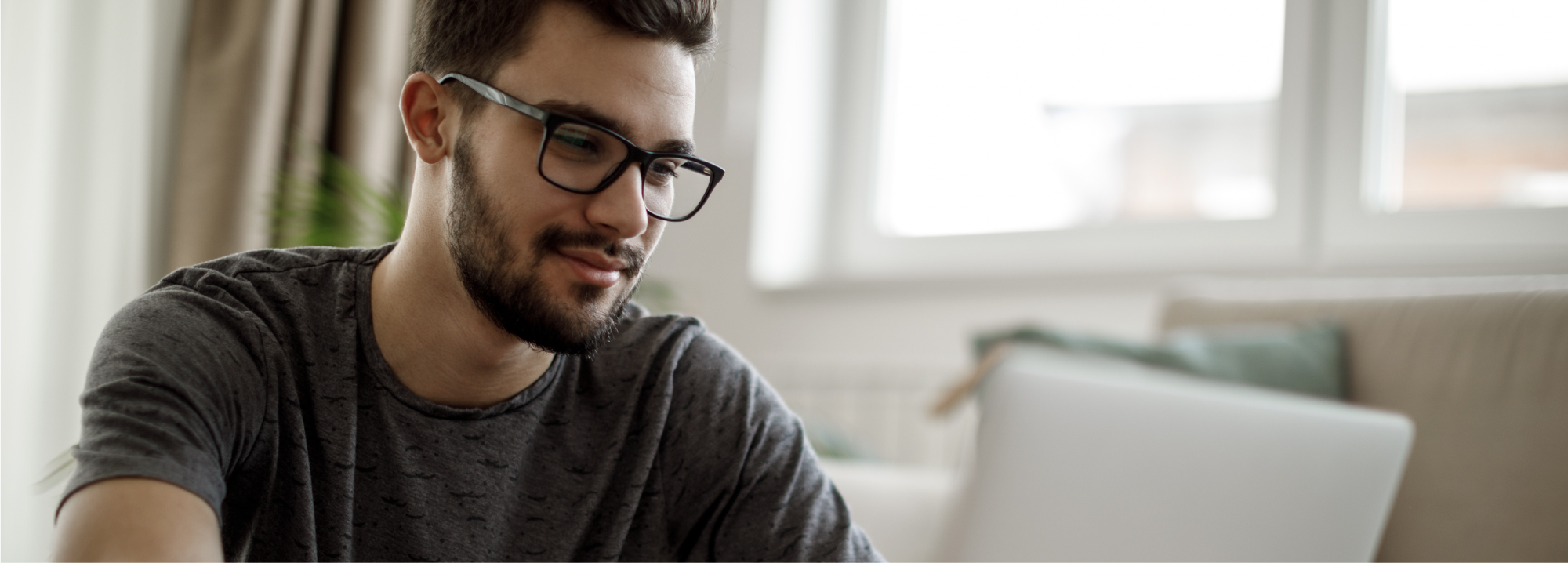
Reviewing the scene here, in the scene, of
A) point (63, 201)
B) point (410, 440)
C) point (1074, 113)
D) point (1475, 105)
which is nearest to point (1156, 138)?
point (1074, 113)

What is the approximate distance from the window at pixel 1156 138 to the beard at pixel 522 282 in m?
1.75

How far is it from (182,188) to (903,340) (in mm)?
1613

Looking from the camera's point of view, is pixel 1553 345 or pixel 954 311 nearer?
pixel 1553 345

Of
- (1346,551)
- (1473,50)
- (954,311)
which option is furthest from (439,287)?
(1473,50)

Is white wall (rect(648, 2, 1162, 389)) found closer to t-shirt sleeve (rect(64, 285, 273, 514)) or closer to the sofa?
the sofa

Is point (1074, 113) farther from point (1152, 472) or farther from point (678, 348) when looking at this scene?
point (1152, 472)

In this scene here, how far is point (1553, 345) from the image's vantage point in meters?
1.45

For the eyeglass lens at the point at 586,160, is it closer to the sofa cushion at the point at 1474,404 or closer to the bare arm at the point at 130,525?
the bare arm at the point at 130,525

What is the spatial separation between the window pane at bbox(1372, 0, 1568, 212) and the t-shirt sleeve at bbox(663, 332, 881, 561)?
1834 millimetres

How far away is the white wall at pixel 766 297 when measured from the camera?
8.50 ft

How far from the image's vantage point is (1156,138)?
261cm

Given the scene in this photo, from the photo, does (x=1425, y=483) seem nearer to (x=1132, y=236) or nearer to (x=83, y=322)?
(x=1132, y=236)

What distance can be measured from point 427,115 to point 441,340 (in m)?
0.22

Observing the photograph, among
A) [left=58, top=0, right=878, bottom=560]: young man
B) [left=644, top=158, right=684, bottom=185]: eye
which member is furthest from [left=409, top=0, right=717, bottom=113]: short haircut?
[left=644, top=158, right=684, bottom=185]: eye
